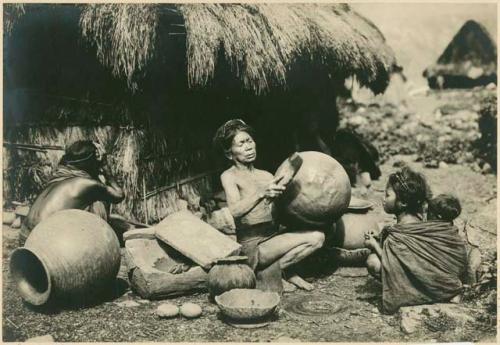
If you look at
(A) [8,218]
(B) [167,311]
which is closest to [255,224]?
(B) [167,311]

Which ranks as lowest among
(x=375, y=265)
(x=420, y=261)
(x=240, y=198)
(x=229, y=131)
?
(x=375, y=265)

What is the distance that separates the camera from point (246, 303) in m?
3.80

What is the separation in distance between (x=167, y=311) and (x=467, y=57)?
15650 mm

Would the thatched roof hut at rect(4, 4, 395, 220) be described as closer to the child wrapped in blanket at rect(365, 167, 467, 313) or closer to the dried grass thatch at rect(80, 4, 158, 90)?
the dried grass thatch at rect(80, 4, 158, 90)

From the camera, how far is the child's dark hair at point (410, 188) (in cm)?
393

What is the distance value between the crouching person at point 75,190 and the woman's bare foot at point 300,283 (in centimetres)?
185

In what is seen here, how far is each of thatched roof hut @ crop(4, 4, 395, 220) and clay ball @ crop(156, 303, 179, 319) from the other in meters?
2.08

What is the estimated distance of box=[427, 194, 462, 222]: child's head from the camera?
3.79 metres

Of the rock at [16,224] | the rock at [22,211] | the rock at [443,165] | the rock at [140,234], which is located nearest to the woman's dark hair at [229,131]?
the rock at [140,234]

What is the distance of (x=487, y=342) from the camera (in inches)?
141

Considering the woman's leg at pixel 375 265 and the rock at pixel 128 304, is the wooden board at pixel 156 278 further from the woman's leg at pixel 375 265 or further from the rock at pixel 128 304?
Answer: the woman's leg at pixel 375 265

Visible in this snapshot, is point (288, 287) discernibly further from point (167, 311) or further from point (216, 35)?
point (216, 35)

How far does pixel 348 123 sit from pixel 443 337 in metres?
11.1

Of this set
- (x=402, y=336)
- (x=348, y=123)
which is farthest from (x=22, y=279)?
(x=348, y=123)
